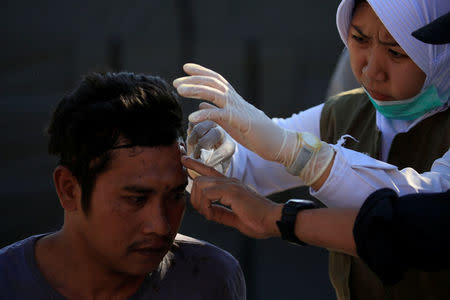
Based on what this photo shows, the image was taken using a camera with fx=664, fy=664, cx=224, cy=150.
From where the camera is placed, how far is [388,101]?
2203 millimetres

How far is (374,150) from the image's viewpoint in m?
2.33

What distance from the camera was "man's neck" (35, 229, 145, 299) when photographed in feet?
6.29

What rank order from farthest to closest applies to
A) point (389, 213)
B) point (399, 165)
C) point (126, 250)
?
point (399, 165) → point (126, 250) → point (389, 213)

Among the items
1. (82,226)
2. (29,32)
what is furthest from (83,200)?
(29,32)

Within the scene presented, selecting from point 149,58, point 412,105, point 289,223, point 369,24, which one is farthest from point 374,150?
point 149,58

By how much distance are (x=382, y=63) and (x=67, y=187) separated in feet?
3.45

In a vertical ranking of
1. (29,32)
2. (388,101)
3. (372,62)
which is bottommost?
(29,32)

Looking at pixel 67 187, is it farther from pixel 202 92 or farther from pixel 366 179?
pixel 366 179

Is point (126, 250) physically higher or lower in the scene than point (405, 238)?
lower

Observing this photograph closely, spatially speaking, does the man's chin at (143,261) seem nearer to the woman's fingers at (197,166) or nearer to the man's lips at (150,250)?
the man's lips at (150,250)

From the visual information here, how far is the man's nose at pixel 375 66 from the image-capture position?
6.95ft

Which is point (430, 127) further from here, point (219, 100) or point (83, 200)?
point (83, 200)

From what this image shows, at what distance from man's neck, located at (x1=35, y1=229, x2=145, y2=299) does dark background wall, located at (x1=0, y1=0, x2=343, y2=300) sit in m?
2.38

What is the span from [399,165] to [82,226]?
108 centimetres
